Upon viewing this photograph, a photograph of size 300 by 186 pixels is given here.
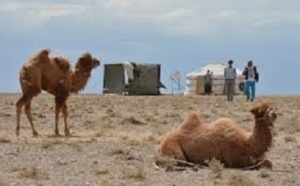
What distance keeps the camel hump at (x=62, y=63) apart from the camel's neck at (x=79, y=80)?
526 mm


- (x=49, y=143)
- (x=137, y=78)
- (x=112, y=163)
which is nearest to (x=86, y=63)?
(x=49, y=143)

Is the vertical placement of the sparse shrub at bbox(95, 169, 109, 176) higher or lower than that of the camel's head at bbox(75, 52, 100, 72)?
lower

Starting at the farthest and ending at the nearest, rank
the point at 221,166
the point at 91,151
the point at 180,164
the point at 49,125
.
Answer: the point at 49,125 → the point at 91,151 → the point at 180,164 → the point at 221,166

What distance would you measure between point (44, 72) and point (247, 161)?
312 inches

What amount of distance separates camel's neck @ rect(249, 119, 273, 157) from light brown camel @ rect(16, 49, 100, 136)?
24.0ft

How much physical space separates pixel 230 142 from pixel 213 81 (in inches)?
2045

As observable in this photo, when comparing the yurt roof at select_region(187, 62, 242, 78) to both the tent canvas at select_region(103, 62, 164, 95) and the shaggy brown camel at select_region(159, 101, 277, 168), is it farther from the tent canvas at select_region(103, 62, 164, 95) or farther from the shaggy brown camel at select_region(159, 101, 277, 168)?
the shaggy brown camel at select_region(159, 101, 277, 168)

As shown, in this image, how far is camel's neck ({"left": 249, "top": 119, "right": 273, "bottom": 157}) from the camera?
1374 centimetres

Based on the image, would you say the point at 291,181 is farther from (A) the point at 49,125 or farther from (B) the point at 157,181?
(A) the point at 49,125

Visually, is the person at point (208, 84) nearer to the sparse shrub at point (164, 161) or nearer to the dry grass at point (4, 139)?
the dry grass at point (4, 139)

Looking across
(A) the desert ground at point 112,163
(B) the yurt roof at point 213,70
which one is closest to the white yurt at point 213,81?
(B) the yurt roof at point 213,70

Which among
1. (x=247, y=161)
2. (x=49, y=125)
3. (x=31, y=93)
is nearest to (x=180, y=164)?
(x=247, y=161)

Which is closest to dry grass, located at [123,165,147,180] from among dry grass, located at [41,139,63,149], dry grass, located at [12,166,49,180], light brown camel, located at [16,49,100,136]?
dry grass, located at [12,166,49,180]

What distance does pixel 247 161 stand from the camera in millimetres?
13766
